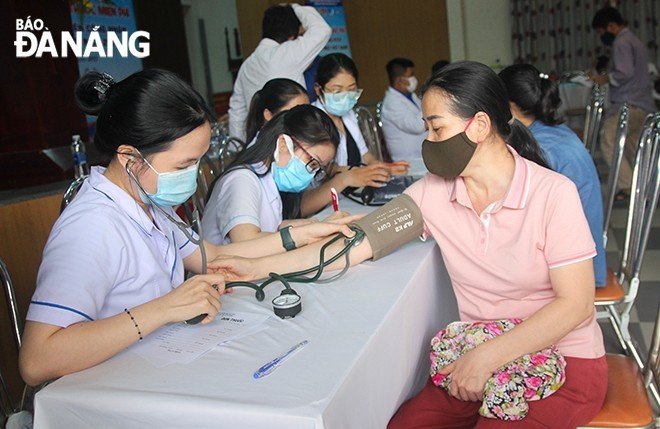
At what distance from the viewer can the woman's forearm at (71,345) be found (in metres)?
1.02

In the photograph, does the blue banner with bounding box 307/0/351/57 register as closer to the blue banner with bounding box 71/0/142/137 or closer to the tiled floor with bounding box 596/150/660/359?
the blue banner with bounding box 71/0/142/137

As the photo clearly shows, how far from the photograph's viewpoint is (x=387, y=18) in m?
7.51

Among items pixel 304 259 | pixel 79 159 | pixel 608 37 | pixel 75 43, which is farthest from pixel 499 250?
pixel 608 37

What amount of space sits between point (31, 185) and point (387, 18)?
5.51 m

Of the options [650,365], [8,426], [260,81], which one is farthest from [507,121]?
[260,81]

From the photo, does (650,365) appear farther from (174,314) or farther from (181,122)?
(181,122)

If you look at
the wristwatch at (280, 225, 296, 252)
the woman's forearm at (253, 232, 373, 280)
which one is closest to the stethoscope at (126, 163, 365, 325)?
the woman's forearm at (253, 232, 373, 280)

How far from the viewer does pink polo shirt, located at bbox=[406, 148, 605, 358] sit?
1.20 m

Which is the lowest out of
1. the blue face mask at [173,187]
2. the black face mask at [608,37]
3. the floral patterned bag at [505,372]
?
the floral patterned bag at [505,372]

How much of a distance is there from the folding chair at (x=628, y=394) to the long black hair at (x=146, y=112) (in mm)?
937

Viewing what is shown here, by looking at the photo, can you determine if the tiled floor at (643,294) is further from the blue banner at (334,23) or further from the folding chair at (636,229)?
the blue banner at (334,23)

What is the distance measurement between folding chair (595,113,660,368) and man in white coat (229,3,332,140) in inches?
69.5

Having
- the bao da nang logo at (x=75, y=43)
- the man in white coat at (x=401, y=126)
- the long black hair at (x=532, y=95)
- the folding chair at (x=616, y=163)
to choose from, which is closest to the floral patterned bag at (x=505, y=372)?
the long black hair at (x=532, y=95)

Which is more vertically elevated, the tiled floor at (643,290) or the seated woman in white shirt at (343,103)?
the seated woman in white shirt at (343,103)
